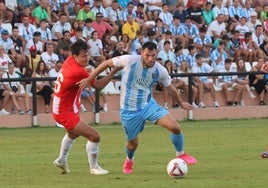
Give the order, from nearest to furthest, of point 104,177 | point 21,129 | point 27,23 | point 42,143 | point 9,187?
1. point 9,187
2. point 104,177
3. point 42,143
4. point 21,129
5. point 27,23

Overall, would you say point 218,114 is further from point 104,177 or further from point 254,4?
point 104,177

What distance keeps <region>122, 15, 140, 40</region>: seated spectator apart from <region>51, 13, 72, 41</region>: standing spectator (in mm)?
2070

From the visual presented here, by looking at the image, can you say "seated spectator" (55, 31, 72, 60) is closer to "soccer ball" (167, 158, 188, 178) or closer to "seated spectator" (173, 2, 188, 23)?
"seated spectator" (173, 2, 188, 23)

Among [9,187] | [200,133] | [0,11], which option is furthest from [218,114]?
[9,187]

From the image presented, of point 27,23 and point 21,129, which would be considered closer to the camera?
point 21,129

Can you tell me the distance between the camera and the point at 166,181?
13.1 m

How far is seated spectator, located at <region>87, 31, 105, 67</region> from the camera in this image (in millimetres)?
27469

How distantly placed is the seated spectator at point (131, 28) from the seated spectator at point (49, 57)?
3.26 m

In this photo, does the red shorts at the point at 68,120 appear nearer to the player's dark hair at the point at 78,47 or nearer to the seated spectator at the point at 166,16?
the player's dark hair at the point at 78,47

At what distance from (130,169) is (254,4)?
810 inches

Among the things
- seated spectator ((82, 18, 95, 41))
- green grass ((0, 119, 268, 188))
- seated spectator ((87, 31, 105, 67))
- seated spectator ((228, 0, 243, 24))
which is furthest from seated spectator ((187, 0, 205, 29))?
green grass ((0, 119, 268, 188))

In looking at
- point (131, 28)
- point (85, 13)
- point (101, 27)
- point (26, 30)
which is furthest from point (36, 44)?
point (131, 28)

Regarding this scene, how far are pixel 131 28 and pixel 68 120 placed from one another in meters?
15.2

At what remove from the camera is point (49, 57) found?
26312 mm
